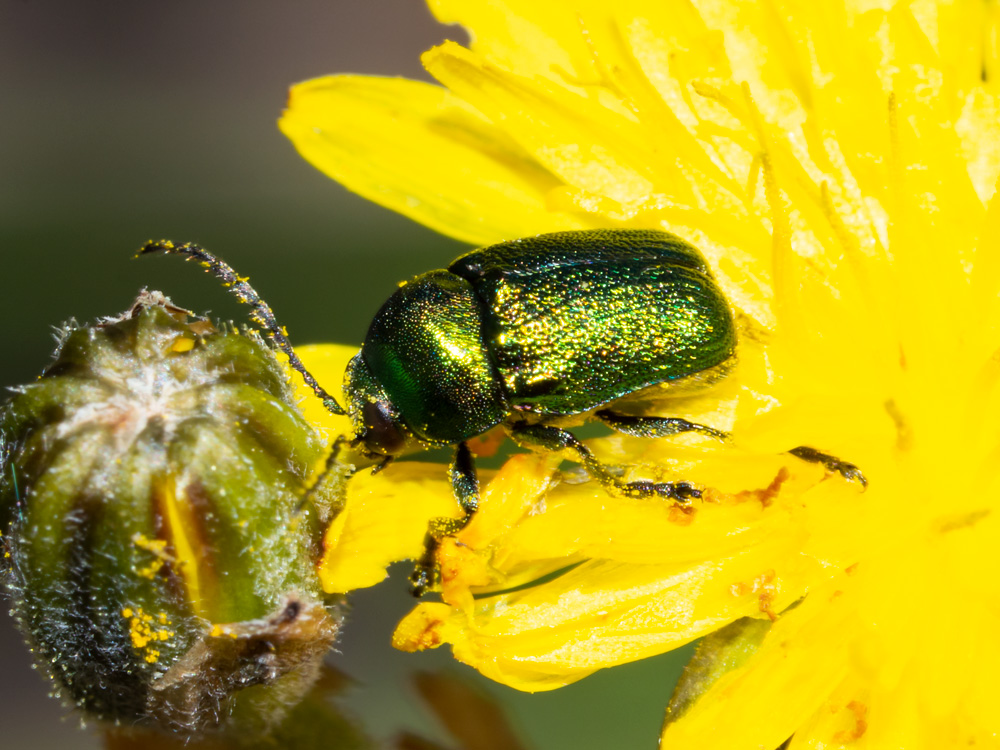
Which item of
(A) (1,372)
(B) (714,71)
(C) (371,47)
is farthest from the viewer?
(C) (371,47)

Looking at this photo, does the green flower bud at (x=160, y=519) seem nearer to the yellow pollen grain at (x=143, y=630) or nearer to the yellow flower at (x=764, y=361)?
the yellow pollen grain at (x=143, y=630)

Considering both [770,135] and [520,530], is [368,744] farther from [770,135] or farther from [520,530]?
[770,135]

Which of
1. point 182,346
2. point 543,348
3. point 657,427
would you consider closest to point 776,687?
point 657,427

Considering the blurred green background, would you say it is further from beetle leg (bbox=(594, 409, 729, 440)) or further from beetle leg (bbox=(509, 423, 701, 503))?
beetle leg (bbox=(594, 409, 729, 440))

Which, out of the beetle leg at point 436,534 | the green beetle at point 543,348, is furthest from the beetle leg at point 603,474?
the beetle leg at point 436,534

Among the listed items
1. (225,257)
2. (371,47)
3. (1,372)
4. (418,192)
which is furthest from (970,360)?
(371,47)

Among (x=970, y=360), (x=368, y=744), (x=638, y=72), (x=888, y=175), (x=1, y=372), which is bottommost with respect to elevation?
(x=368, y=744)
